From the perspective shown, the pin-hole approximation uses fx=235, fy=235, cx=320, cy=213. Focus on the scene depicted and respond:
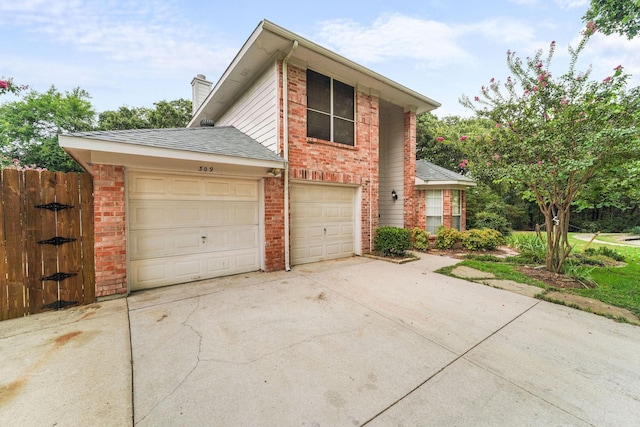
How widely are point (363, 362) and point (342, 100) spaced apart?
6.45 meters

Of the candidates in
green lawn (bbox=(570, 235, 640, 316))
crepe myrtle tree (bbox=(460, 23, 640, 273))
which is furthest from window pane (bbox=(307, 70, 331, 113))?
green lawn (bbox=(570, 235, 640, 316))

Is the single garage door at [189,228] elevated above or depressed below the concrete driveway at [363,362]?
above

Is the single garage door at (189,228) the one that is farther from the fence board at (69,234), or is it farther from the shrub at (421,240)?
the shrub at (421,240)

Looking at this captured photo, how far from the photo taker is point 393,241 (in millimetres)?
6750

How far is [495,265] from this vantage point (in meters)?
5.95

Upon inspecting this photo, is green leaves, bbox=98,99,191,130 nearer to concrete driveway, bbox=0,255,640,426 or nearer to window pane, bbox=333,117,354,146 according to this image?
window pane, bbox=333,117,354,146

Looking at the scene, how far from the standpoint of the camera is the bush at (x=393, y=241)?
6742 mm

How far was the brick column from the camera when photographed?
338 inches

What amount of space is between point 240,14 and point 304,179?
18.6 feet

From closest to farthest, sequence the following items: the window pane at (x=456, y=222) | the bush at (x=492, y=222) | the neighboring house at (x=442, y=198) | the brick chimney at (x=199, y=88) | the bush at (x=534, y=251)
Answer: the bush at (x=534, y=251) → the neighboring house at (x=442, y=198) → the window pane at (x=456, y=222) → the brick chimney at (x=199, y=88) → the bush at (x=492, y=222)

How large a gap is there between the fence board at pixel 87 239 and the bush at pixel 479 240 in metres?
9.66

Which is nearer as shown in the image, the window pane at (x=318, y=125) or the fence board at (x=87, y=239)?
the fence board at (x=87, y=239)

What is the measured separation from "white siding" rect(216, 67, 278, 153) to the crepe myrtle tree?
4.66 m

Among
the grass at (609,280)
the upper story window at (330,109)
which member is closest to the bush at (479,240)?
the grass at (609,280)
